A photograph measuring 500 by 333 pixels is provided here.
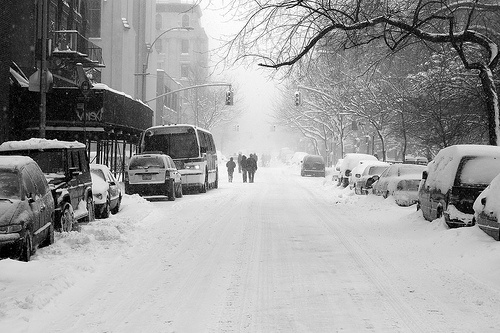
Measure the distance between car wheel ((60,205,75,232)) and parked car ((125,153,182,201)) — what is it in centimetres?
1098

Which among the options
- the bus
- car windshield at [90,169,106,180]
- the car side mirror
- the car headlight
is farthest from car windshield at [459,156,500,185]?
the bus

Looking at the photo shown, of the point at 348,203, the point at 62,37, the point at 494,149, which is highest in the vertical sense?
the point at 62,37

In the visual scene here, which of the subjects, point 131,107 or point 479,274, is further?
point 131,107

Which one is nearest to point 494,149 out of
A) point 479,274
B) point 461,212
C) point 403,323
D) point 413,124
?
point 461,212

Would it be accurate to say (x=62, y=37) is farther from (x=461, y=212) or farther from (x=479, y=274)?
(x=479, y=274)

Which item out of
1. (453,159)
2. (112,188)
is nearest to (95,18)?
(112,188)

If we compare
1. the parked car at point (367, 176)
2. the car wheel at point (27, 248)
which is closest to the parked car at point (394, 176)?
the parked car at point (367, 176)

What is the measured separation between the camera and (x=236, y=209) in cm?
2070

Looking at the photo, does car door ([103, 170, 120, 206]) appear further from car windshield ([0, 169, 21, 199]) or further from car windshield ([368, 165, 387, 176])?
car windshield ([368, 165, 387, 176])

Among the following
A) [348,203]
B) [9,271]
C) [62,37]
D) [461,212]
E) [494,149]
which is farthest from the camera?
[62,37]

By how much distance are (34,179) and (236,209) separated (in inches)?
384

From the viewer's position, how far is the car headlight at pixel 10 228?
968 centimetres

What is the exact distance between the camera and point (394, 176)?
2248cm

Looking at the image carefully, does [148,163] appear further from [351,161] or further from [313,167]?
[313,167]
